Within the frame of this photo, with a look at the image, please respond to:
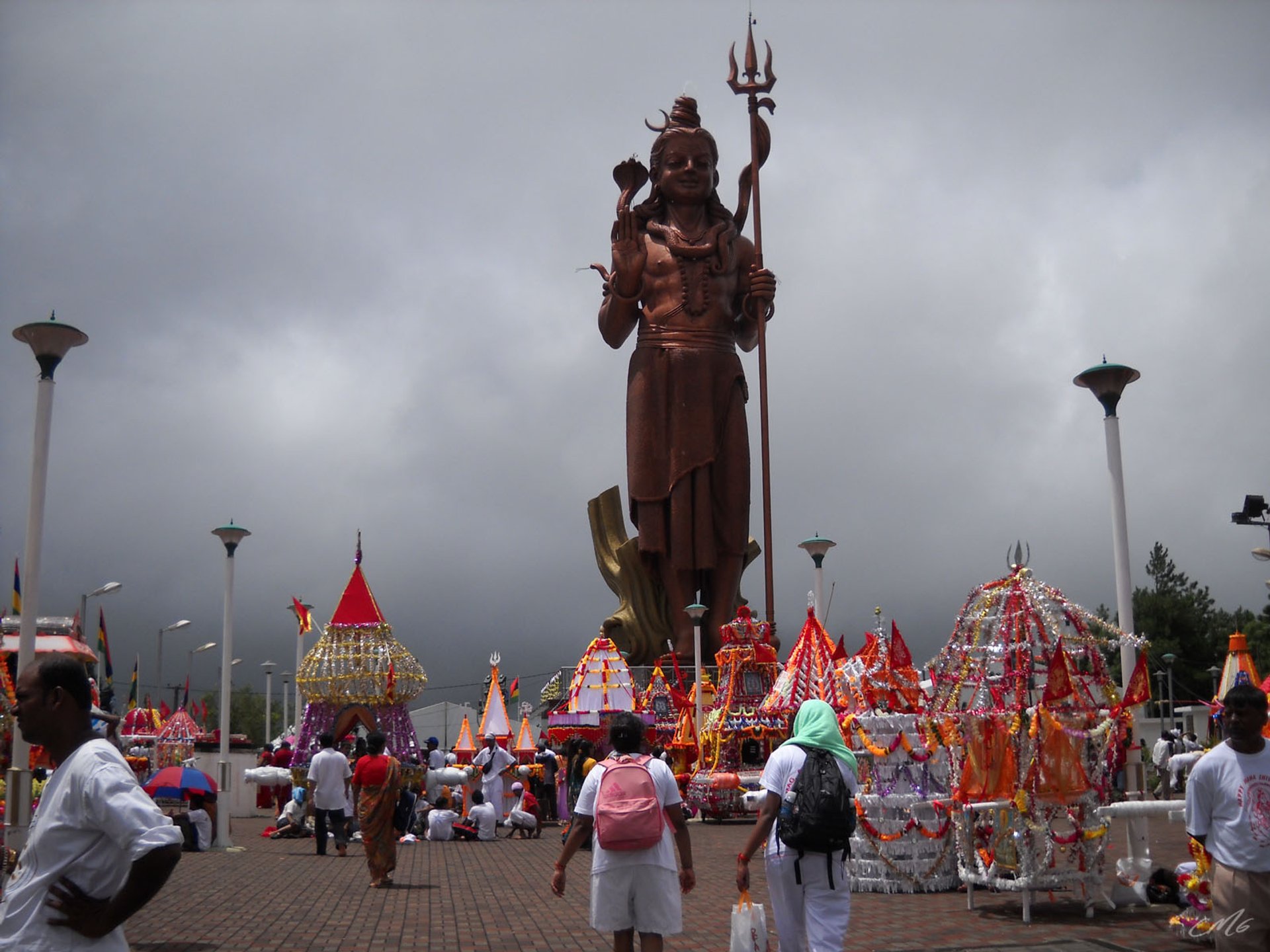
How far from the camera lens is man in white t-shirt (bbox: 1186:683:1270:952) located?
5156 millimetres

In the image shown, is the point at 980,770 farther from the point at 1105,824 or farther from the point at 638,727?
the point at 638,727

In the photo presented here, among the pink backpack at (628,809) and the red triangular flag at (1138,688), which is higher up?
the red triangular flag at (1138,688)

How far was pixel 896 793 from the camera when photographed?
35.4 feet

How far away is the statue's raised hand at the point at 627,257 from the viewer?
25.7m

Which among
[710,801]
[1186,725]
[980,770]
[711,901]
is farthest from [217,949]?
[1186,725]

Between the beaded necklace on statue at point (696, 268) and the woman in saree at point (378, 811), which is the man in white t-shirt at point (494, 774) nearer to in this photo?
the woman in saree at point (378, 811)

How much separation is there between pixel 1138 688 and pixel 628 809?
5.08 metres

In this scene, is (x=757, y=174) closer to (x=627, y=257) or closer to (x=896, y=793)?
(x=627, y=257)

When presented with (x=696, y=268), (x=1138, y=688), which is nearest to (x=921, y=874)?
(x=1138, y=688)

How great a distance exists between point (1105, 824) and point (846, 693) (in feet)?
9.06

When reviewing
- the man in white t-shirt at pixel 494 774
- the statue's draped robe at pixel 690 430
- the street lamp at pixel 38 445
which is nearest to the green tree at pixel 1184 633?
the statue's draped robe at pixel 690 430

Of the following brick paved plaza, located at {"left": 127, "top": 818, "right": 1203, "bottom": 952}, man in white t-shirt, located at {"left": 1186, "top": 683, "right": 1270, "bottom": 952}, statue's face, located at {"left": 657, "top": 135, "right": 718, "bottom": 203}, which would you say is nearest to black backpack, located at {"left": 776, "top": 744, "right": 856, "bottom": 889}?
man in white t-shirt, located at {"left": 1186, "top": 683, "right": 1270, "bottom": 952}

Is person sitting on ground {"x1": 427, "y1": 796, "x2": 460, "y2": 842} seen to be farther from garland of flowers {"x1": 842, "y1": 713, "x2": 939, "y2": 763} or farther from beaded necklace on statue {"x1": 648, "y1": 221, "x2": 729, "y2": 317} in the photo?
beaded necklace on statue {"x1": 648, "y1": 221, "x2": 729, "y2": 317}

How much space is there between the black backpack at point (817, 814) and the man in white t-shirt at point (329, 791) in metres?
9.46
